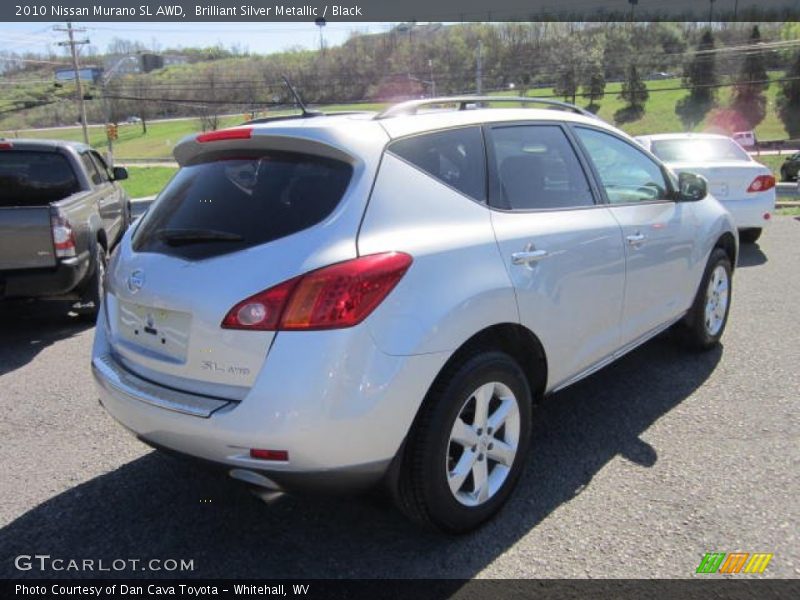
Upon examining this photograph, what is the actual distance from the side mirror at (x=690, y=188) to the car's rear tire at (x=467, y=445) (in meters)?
2.13

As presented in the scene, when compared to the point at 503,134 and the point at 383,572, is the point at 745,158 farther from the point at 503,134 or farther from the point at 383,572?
the point at 383,572

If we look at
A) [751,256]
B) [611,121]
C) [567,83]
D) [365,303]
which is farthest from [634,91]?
[365,303]

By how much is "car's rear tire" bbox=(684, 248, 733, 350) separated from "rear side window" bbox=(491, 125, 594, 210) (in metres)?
1.60

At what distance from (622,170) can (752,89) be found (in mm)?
83593

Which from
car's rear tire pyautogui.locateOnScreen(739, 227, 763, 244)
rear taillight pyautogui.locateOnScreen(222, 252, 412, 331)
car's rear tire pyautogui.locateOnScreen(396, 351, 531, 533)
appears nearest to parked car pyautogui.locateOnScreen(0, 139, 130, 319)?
rear taillight pyautogui.locateOnScreen(222, 252, 412, 331)

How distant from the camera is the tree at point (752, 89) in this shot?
73.1m

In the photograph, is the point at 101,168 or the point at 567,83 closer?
the point at 101,168

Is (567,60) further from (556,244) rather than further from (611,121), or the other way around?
(556,244)

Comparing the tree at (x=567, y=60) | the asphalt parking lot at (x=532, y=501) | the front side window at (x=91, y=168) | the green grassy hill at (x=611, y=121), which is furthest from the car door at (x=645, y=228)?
the tree at (x=567, y=60)

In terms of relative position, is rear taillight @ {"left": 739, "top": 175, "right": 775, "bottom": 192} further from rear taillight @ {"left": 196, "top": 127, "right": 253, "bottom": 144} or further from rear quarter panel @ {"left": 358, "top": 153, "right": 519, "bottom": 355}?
rear taillight @ {"left": 196, "top": 127, "right": 253, "bottom": 144}

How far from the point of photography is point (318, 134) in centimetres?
254

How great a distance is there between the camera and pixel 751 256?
846cm

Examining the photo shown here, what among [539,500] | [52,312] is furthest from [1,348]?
[539,500]

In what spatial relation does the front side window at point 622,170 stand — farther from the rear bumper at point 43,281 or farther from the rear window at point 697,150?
the rear window at point 697,150
